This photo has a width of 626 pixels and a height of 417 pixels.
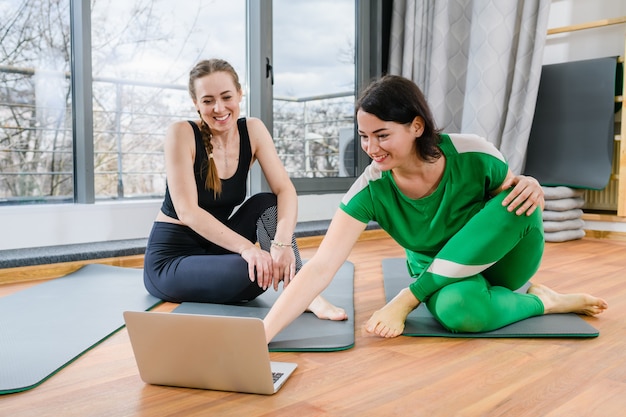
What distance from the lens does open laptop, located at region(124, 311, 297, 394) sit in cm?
112

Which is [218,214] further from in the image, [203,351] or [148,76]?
[148,76]

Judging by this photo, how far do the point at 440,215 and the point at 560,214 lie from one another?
2.26 metres

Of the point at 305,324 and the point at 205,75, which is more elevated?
the point at 205,75

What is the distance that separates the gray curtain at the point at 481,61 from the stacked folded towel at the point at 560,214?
0.30 meters

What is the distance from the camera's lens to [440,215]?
1.61 metres

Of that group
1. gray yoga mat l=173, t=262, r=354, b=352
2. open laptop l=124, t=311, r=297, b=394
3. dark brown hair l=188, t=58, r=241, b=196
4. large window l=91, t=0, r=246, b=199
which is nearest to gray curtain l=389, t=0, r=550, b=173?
large window l=91, t=0, r=246, b=199

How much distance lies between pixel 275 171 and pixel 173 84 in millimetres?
2088

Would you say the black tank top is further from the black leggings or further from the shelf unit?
the shelf unit

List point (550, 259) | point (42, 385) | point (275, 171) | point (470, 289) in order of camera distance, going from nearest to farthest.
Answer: point (42, 385), point (470, 289), point (275, 171), point (550, 259)

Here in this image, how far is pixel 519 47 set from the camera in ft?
12.3

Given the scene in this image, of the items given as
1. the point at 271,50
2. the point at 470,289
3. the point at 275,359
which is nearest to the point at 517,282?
the point at 470,289

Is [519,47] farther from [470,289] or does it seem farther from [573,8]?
[470,289]

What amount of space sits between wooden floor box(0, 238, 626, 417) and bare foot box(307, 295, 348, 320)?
66mm

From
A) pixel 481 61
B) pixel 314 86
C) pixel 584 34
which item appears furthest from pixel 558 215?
pixel 314 86
